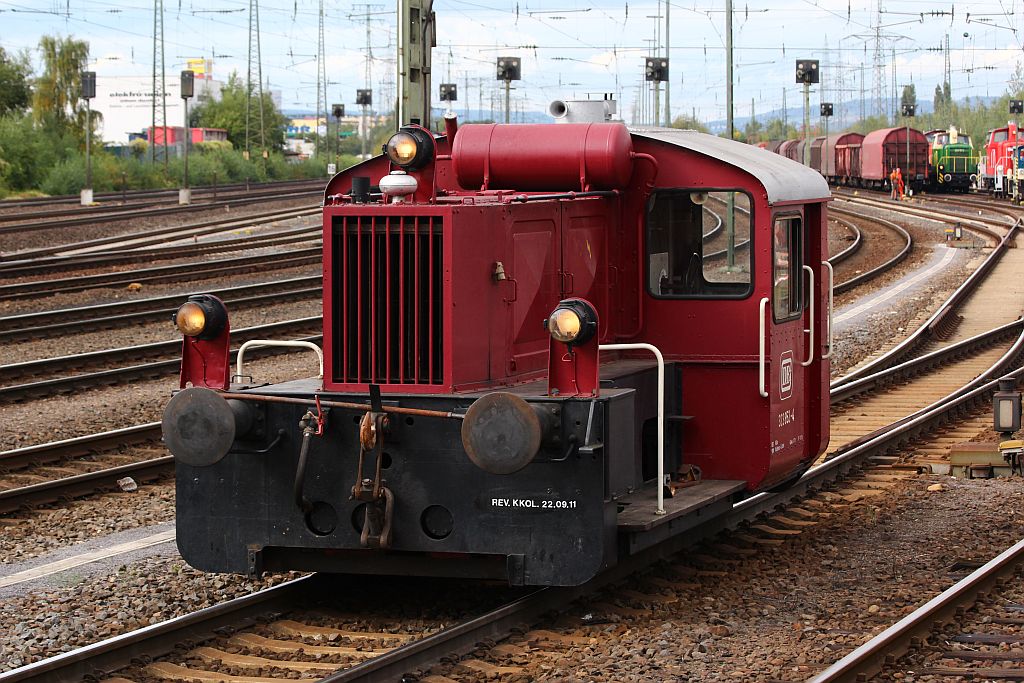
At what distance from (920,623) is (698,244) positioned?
2.57m

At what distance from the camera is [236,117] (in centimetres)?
9750

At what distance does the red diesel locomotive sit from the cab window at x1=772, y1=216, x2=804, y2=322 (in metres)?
0.06

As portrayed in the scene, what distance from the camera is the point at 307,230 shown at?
3531 centimetres

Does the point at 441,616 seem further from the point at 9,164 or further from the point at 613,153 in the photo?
the point at 9,164

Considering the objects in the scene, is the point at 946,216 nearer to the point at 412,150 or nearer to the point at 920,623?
the point at 920,623

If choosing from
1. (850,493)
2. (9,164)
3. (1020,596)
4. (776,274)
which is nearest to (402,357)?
(776,274)

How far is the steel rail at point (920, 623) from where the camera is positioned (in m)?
6.46

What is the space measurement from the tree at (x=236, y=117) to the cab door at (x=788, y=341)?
80.6m

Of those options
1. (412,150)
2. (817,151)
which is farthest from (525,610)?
(817,151)

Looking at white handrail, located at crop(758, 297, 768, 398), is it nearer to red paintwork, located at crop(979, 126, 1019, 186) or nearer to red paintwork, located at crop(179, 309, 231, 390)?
red paintwork, located at crop(179, 309, 231, 390)

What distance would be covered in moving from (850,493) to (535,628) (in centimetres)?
466

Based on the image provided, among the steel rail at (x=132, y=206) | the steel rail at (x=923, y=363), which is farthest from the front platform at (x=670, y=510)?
the steel rail at (x=132, y=206)

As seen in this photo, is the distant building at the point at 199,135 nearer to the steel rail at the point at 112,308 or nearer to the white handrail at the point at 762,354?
the steel rail at the point at 112,308

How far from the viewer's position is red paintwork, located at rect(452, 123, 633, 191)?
808cm
